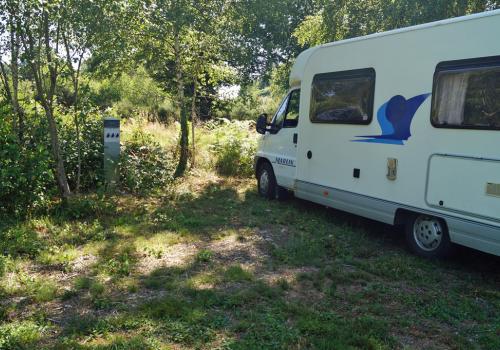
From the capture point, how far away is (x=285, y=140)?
8.50 m

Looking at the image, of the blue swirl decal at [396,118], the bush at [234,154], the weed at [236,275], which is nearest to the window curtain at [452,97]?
the blue swirl decal at [396,118]

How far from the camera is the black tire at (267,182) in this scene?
29.9 ft

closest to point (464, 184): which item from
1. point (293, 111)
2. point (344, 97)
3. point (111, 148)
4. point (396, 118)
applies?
point (396, 118)

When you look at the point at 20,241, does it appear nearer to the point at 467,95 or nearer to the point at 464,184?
the point at 464,184

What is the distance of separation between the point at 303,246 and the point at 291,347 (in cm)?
265

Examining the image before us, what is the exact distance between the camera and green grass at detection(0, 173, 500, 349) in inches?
153

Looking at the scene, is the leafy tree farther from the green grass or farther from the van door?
the van door

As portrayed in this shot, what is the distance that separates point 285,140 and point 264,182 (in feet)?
3.94

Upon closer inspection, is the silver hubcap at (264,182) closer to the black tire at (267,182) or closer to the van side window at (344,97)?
the black tire at (267,182)

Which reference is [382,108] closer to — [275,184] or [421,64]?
[421,64]

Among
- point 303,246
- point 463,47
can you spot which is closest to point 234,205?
point 303,246

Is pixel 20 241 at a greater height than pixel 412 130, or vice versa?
pixel 412 130

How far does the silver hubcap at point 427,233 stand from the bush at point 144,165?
16.2ft

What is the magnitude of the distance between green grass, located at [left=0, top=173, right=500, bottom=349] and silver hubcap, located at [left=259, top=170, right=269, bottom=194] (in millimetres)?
1452
